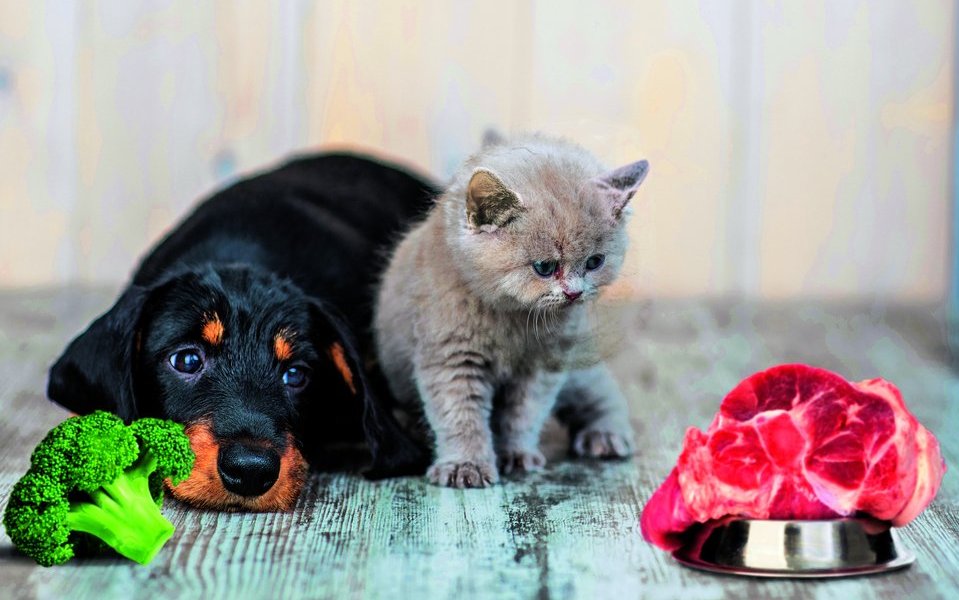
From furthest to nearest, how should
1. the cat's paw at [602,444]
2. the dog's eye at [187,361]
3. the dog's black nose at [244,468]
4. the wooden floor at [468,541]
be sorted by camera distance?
the cat's paw at [602,444], the dog's eye at [187,361], the dog's black nose at [244,468], the wooden floor at [468,541]

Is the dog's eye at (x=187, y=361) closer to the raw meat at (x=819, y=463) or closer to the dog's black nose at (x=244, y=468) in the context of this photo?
the dog's black nose at (x=244, y=468)

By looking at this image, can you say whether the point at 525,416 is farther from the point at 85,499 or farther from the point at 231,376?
the point at 85,499

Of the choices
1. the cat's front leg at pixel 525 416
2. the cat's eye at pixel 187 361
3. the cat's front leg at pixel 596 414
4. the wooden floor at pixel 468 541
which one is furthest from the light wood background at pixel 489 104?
the cat's eye at pixel 187 361

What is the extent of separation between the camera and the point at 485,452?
8.81ft

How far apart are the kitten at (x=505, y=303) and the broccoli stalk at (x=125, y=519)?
0.69m

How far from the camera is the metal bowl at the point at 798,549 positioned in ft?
6.69

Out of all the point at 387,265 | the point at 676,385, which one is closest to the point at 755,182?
the point at 676,385

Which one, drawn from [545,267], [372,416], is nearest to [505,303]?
[545,267]

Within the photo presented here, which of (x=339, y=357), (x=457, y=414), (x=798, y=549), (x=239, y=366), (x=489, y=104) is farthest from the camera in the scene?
(x=489, y=104)

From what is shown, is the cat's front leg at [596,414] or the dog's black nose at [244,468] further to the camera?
the cat's front leg at [596,414]

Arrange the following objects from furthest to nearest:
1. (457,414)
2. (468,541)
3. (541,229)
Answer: (457,414) → (541,229) → (468,541)

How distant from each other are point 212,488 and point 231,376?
0.87 ft

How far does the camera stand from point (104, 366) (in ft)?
8.54

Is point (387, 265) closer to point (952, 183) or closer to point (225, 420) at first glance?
point (225, 420)
